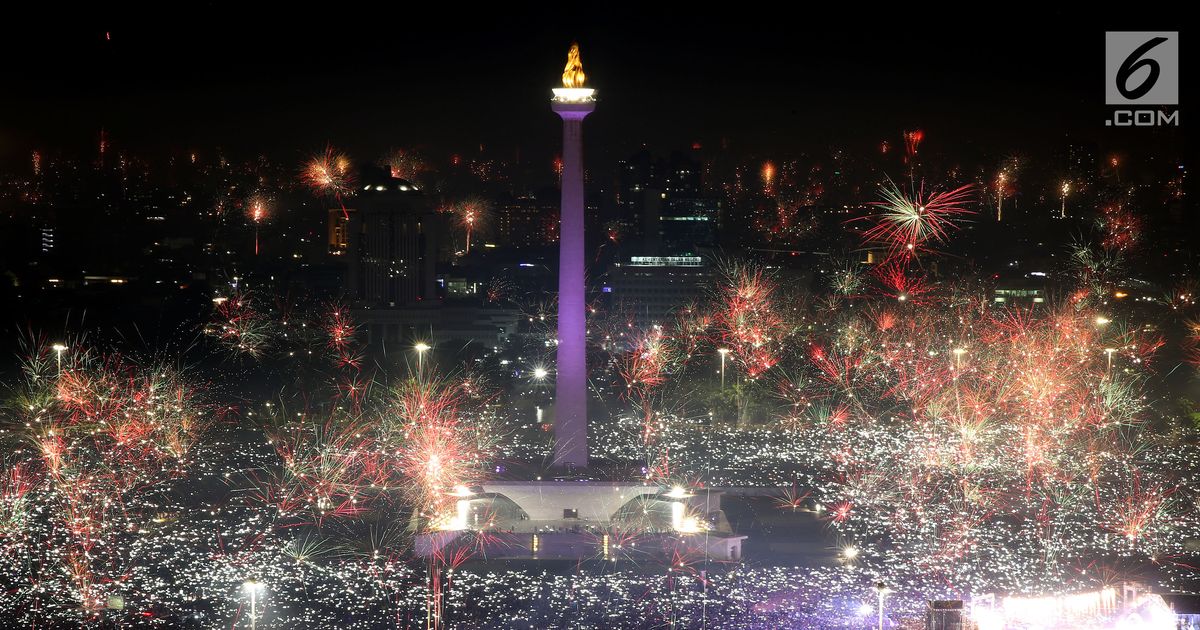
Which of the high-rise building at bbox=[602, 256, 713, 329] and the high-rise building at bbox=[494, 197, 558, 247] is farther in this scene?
the high-rise building at bbox=[494, 197, 558, 247]

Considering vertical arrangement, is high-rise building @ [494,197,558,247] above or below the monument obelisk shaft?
above

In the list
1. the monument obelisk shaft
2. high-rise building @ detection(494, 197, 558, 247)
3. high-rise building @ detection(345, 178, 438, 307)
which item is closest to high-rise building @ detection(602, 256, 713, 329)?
high-rise building @ detection(345, 178, 438, 307)

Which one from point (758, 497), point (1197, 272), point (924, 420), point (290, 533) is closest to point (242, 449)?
point (290, 533)

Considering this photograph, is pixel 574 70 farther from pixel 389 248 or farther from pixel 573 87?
pixel 389 248

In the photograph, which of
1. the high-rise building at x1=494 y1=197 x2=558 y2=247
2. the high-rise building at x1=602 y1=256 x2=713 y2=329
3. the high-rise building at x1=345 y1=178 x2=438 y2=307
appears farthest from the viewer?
the high-rise building at x1=494 y1=197 x2=558 y2=247

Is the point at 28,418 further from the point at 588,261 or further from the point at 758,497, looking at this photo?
the point at 588,261

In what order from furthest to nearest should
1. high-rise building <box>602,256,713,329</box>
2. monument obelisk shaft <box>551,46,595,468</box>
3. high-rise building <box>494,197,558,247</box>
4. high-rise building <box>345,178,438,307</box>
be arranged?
high-rise building <box>494,197,558,247</box>
high-rise building <box>602,256,713,329</box>
high-rise building <box>345,178,438,307</box>
monument obelisk shaft <box>551,46,595,468</box>

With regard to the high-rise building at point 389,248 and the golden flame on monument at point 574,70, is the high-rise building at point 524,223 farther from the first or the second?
the golden flame on monument at point 574,70

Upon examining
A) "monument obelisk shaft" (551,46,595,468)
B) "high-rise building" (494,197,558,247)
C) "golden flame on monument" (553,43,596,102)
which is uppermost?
"high-rise building" (494,197,558,247)

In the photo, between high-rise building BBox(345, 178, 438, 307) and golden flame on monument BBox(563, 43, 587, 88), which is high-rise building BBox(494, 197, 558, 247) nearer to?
high-rise building BBox(345, 178, 438, 307)
